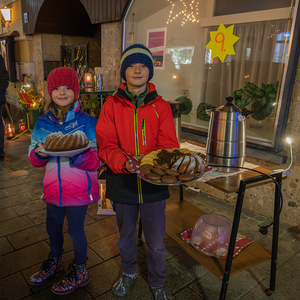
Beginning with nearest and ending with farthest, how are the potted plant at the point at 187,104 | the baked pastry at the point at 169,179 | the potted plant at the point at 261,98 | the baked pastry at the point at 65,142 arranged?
the baked pastry at the point at 169,179 → the baked pastry at the point at 65,142 → the potted plant at the point at 261,98 → the potted plant at the point at 187,104

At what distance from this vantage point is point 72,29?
7.76 metres

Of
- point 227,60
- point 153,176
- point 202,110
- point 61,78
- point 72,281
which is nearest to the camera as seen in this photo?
point 153,176

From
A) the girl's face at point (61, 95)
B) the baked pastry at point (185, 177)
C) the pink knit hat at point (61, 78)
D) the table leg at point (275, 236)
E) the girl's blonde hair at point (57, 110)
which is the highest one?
the pink knit hat at point (61, 78)

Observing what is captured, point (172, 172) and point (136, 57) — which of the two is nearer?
point (172, 172)

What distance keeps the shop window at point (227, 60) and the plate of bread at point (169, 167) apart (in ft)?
5.84

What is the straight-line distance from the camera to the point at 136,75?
1729 millimetres

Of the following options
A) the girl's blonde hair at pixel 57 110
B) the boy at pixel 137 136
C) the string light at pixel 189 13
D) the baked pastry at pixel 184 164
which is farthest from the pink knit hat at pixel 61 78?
the string light at pixel 189 13

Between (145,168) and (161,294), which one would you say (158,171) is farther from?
(161,294)

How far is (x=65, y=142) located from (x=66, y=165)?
326 millimetres

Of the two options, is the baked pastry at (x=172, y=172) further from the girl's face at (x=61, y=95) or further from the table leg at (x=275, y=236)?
the girl's face at (x=61, y=95)

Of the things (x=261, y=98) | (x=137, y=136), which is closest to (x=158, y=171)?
(x=137, y=136)

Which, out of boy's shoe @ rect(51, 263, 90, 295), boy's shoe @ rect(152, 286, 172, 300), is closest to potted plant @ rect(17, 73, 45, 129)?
boy's shoe @ rect(51, 263, 90, 295)

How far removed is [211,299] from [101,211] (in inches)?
64.9

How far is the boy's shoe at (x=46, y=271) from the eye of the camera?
2.04 metres
